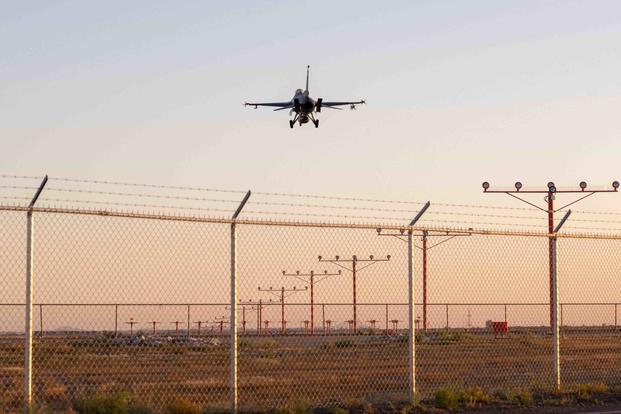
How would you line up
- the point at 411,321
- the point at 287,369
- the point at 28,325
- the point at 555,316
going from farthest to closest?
the point at 287,369, the point at 555,316, the point at 411,321, the point at 28,325

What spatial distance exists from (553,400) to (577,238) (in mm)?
2950

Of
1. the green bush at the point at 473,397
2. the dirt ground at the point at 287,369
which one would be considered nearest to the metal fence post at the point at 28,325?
the dirt ground at the point at 287,369

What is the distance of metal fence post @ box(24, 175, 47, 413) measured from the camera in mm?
13484

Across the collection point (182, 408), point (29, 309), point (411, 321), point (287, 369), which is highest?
point (29, 309)

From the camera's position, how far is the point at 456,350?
39875mm

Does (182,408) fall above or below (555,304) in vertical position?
below

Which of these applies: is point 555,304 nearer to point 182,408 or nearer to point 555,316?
point 555,316

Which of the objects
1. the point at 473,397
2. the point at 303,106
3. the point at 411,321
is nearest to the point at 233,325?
the point at 411,321

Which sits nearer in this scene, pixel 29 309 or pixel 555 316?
pixel 29 309

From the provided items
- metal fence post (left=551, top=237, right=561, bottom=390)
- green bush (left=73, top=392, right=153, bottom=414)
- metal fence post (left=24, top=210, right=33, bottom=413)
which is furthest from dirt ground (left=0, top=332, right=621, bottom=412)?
metal fence post (left=24, top=210, right=33, bottom=413)

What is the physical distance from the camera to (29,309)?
13.5 meters

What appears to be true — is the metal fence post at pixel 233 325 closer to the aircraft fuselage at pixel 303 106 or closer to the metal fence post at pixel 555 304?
the metal fence post at pixel 555 304

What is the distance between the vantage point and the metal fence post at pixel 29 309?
13.5 metres

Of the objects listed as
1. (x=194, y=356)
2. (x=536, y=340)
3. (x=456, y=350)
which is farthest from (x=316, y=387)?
(x=536, y=340)
